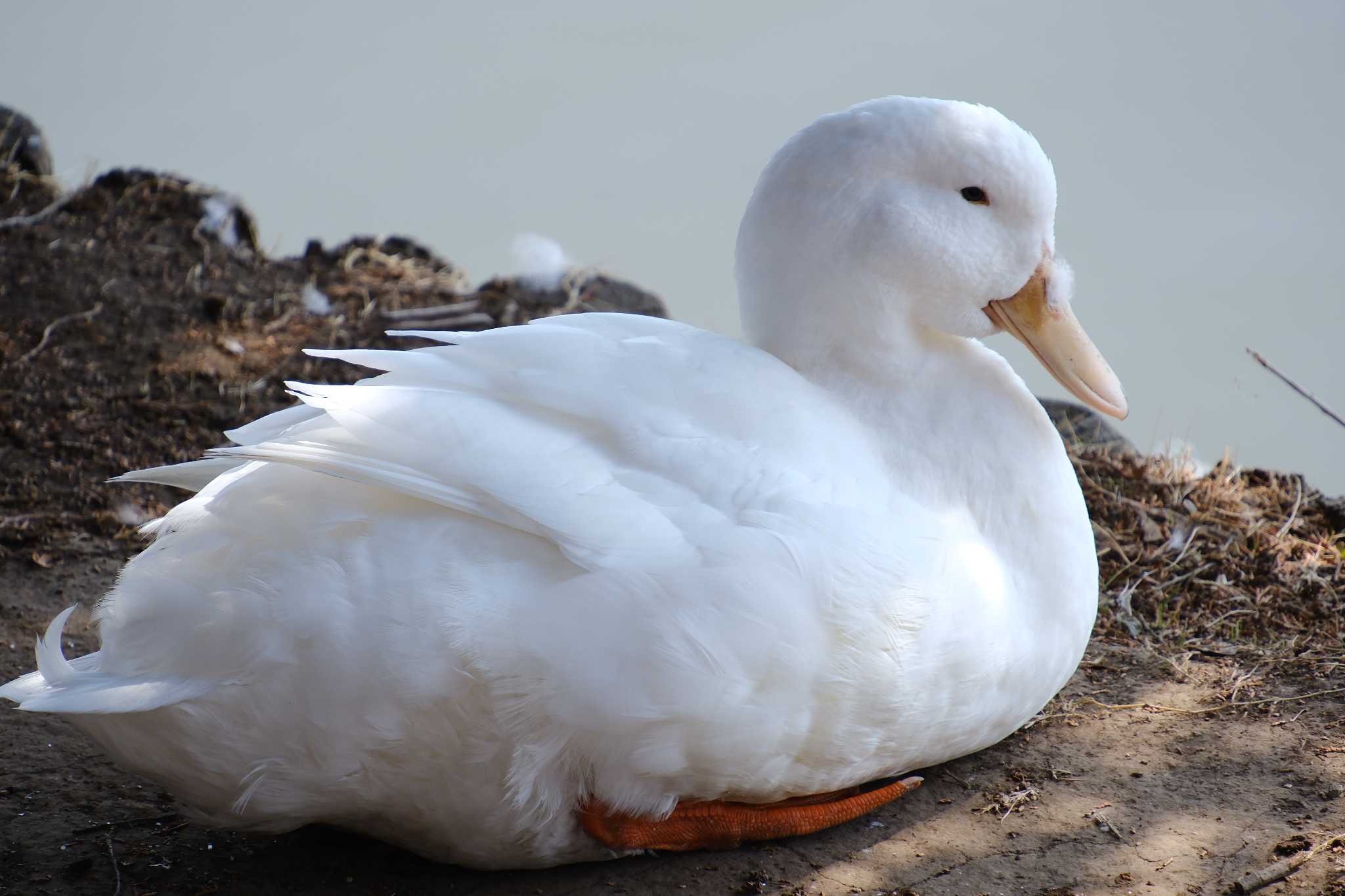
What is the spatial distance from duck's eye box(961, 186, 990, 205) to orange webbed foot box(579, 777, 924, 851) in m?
1.24

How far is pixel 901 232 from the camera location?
8.43 ft

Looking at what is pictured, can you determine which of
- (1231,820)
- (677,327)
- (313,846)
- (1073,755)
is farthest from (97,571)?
(1231,820)

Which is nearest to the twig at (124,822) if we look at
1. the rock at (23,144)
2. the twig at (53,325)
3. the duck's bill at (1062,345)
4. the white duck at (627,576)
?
the white duck at (627,576)

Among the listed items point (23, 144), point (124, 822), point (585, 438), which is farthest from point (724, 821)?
point (23, 144)

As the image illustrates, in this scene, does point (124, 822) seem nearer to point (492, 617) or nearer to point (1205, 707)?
point (492, 617)

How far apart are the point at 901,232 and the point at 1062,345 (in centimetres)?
50

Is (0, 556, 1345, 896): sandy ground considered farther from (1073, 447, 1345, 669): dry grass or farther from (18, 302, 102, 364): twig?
(18, 302, 102, 364): twig

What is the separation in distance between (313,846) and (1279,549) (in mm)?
2982

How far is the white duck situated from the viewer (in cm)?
211

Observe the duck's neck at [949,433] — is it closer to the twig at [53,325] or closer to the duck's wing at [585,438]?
the duck's wing at [585,438]

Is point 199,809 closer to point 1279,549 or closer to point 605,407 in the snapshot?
point 605,407

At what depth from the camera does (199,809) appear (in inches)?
92.1

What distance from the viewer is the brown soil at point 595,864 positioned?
2428 mm

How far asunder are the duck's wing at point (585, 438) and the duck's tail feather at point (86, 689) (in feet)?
1.32
